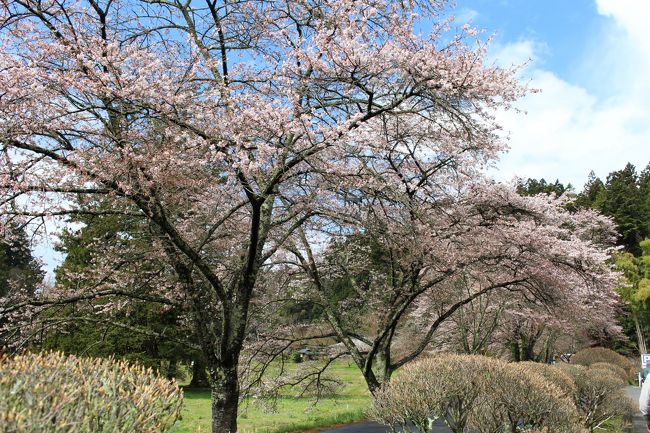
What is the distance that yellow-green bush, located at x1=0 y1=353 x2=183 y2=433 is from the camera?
203 centimetres

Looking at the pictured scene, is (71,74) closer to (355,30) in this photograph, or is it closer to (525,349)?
(355,30)

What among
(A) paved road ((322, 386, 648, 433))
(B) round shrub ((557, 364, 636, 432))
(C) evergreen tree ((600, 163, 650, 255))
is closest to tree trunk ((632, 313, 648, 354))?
(C) evergreen tree ((600, 163, 650, 255))

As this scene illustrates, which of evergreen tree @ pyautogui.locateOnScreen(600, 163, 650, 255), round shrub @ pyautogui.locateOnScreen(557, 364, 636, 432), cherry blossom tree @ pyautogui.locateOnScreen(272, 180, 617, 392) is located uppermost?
evergreen tree @ pyautogui.locateOnScreen(600, 163, 650, 255)

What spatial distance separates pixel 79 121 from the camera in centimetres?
667

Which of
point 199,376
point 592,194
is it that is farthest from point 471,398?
point 592,194

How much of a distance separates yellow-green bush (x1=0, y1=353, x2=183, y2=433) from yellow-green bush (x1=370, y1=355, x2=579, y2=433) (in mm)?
4713

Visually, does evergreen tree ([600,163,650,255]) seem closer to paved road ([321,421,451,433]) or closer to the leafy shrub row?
paved road ([321,421,451,433])

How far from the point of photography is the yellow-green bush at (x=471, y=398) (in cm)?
677

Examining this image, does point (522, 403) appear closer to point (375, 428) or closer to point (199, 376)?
point (375, 428)

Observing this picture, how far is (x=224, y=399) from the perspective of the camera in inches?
308

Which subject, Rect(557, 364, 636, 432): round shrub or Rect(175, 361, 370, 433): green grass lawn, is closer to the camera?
Rect(557, 364, 636, 432): round shrub

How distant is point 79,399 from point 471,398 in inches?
232

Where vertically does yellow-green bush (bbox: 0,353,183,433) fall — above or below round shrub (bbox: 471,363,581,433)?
above

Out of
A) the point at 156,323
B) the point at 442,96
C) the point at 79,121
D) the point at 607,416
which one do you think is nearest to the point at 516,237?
the point at 442,96
